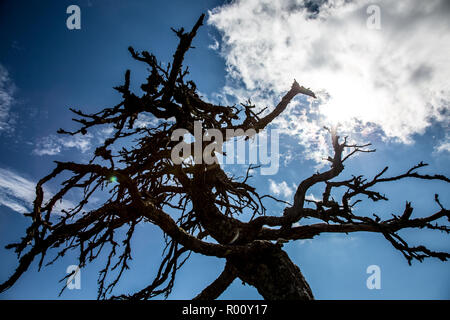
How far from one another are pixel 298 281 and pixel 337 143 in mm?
2175

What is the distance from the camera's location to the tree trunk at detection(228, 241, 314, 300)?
10.3 ft

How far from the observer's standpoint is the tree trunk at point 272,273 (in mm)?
3127

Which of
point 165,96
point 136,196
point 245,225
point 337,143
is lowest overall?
point 245,225

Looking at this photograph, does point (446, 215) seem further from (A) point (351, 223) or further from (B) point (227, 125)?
(B) point (227, 125)

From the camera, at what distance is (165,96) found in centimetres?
369

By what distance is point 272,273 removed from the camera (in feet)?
10.8

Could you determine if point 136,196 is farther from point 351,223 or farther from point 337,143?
point 351,223
